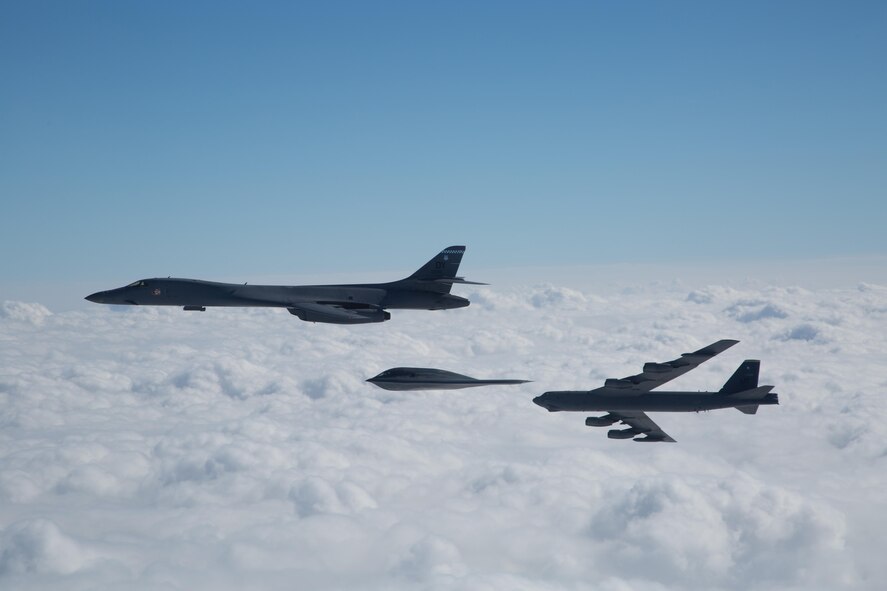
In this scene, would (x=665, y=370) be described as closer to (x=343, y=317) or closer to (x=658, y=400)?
(x=658, y=400)

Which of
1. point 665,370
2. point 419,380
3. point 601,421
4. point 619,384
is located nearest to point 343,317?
point 419,380

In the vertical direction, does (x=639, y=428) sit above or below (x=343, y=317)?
below

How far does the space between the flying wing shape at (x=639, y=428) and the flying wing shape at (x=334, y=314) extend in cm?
2167

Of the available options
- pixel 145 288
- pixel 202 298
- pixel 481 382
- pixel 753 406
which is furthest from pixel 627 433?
pixel 145 288

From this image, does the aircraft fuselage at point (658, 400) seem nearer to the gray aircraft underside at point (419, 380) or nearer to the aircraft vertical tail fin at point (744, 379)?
the aircraft vertical tail fin at point (744, 379)

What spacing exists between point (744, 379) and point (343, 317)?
33.8 meters

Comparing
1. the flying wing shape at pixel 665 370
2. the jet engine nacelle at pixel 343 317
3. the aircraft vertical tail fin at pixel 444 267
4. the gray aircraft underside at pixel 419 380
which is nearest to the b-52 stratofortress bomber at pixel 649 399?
the flying wing shape at pixel 665 370

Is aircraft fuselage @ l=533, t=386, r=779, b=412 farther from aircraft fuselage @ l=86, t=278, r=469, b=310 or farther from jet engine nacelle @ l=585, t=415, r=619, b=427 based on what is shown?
aircraft fuselage @ l=86, t=278, r=469, b=310

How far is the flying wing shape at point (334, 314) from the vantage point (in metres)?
50.9

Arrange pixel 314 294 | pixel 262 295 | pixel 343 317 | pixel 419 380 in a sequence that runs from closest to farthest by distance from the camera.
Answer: pixel 419 380, pixel 343 317, pixel 262 295, pixel 314 294

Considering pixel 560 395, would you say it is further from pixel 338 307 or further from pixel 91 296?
pixel 91 296

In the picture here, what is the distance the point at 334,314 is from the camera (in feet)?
167

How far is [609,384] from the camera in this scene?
5069cm

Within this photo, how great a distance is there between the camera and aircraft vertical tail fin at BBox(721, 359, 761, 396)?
50.7 metres
